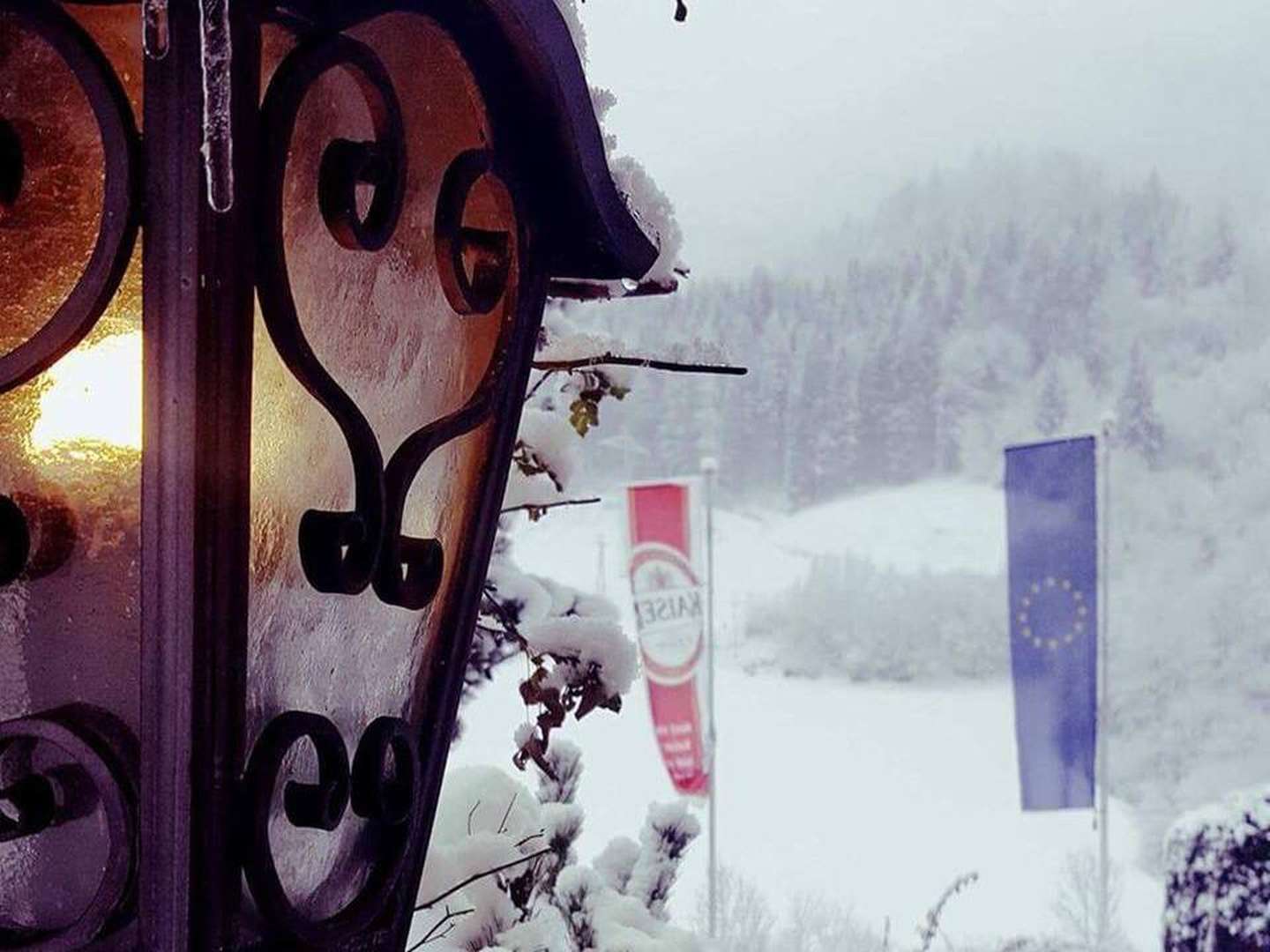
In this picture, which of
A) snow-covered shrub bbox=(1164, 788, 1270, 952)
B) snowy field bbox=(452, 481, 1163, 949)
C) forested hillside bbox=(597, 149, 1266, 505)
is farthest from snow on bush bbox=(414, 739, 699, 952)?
forested hillside bbox=(597, 149, 1266, 505)

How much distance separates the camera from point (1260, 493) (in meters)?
9.58

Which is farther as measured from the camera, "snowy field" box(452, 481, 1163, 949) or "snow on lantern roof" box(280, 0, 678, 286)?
"snowy field" box(452, 481, 1163, 949)

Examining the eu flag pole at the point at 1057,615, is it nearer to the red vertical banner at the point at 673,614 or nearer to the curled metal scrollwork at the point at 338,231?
the red vertical banner at the point at 673,614

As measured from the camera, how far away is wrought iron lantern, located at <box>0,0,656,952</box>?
266 mm

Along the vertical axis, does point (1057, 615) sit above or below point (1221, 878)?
above

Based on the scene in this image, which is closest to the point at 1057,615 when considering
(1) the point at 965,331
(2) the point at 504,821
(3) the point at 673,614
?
(3) the point at 673,614

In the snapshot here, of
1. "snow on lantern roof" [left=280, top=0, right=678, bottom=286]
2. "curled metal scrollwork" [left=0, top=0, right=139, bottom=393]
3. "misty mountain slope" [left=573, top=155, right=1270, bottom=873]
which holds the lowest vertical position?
"curled metal scrollwork" [left=0, top=0, right=139, bottom=393]

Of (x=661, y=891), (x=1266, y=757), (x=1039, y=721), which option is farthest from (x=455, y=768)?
(x=1266, y=757)

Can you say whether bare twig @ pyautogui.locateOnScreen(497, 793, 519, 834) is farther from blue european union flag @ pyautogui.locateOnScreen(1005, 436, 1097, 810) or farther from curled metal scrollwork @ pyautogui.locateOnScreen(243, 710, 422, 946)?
blue european union flag @ pyautogui.locateOnScreen(1005, 436, 1097, 810)

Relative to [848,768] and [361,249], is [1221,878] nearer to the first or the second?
[361,249]

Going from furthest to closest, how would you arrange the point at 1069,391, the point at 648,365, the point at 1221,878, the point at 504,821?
the point at 1069,391 → the point at 1221,878 → the point at 504,821 → the point at 648,365

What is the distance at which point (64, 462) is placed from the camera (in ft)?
0.94

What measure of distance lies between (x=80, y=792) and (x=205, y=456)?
3.1 inches

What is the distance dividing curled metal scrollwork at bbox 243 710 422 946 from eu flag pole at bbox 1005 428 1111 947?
4.26m
